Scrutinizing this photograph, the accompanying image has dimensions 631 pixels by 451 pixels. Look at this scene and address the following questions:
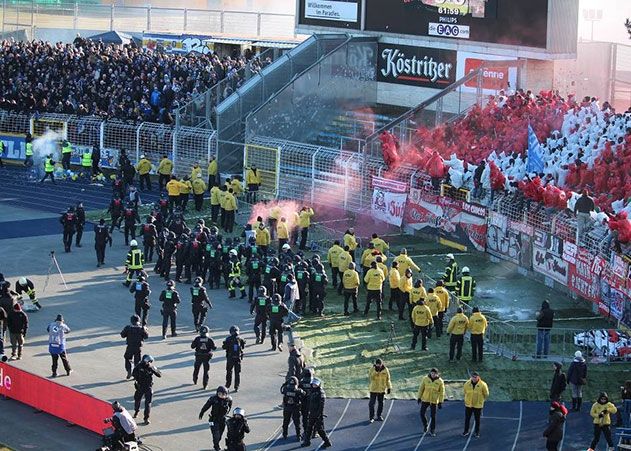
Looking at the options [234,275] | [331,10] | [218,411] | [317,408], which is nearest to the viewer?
[218,411]

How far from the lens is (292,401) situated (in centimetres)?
2583

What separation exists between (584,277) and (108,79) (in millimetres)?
24632

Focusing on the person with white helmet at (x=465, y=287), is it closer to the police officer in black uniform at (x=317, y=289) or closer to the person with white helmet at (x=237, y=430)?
the police officer in black uniform at (x=317, y=289)

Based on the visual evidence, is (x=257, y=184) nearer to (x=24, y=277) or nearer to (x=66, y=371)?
(x=24, y=277)

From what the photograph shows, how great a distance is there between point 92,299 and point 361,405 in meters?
9.32

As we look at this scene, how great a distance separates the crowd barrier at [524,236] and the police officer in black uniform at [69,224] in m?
8.72

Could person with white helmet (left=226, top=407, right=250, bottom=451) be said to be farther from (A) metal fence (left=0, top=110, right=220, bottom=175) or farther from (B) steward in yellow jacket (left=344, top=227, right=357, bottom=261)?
(A) metal fence (left=0, top=110, right=220, bottom=175)

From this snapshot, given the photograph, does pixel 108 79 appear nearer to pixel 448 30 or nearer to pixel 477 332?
pixel 448 30

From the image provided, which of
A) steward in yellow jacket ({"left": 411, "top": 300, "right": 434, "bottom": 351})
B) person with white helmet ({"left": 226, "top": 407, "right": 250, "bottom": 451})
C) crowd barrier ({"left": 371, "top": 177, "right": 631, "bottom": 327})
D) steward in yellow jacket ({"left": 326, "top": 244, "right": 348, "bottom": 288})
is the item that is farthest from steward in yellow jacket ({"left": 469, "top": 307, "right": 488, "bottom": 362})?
person with white helmet ({"left": 226, "top": 407, "right": 250, "bottom": 451})

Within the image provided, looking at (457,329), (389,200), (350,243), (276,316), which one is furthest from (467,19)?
(457,329)

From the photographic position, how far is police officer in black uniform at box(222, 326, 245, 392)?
1100 inches

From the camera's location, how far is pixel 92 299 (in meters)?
34.8

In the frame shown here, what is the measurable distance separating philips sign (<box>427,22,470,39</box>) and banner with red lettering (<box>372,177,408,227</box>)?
7.55 metres

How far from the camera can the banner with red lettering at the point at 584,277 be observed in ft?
110
